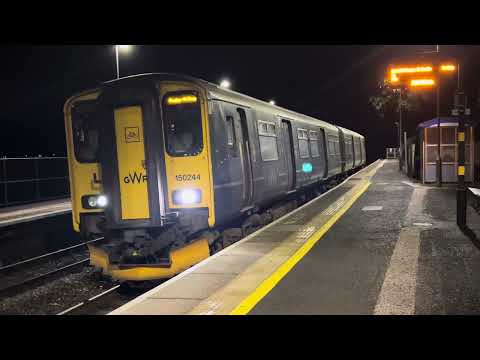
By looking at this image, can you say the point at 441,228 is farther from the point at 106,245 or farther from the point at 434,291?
the point at 106,245

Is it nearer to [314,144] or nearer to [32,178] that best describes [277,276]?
[314,144]

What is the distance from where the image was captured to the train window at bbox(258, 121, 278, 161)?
11.5m

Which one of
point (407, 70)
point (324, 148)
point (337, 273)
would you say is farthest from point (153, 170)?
point (324, 148)

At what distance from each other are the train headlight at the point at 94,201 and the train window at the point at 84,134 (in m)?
0.66

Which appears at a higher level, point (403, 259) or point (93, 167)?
point (93, 167)

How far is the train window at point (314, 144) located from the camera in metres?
17.6

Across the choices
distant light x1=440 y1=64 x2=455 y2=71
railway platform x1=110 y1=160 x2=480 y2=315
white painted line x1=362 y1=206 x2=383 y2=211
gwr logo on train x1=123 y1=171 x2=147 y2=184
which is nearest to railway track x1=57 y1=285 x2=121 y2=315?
railway platform x1=110 y1=160 x2=480 y2=315

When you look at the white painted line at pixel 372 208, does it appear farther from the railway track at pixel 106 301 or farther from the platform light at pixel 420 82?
the railway track at pixel 106 301

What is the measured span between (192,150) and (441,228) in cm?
603

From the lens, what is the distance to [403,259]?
27.0 ft

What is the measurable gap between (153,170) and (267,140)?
4313mm

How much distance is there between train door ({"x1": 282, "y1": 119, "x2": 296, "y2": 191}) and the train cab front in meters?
5.61

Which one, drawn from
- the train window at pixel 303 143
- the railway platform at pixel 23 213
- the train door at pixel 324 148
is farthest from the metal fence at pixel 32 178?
the train door at pixel 324 148
